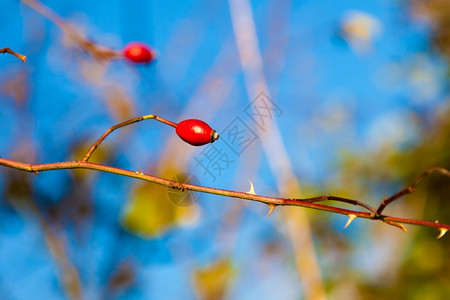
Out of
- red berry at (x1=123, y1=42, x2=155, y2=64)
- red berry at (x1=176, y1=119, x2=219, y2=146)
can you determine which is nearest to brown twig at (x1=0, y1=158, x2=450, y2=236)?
red berry at (x1=176, y1=119, x2=219, y2=146)

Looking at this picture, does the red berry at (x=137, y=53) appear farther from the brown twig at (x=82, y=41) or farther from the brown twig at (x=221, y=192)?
the brown twig at (x=221, y=192)

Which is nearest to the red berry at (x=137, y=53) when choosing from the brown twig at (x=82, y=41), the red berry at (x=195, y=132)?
the brown twig at (x=82, y=41)

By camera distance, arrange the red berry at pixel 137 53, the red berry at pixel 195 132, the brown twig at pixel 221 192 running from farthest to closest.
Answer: the red berry at pixel 137 53 < the red berry at pixel 195 132 < the brown twig at pixel 221 192

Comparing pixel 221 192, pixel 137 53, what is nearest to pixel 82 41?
pixel 137 53

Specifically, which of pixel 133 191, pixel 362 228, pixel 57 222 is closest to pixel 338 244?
pixel 362 228

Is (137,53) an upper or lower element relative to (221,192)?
upper

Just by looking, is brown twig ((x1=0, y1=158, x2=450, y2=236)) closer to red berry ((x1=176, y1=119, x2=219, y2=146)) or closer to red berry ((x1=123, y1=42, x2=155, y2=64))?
red berry ((x1=176, y1=119, x2=219, y2=146))

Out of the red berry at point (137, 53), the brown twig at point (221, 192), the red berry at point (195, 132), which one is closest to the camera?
the brown twig at point (221, 192)

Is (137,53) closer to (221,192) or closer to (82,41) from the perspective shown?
(82,41)

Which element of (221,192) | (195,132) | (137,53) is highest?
(137,53)
